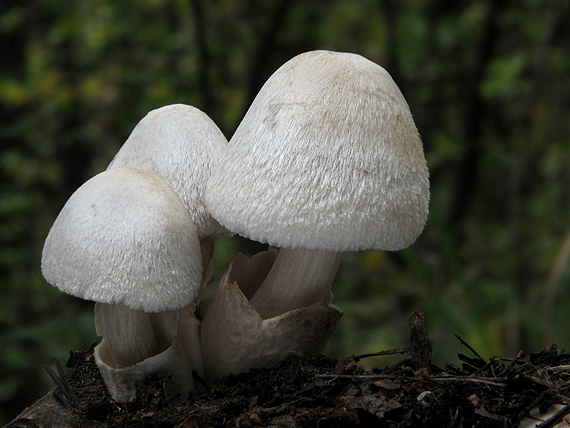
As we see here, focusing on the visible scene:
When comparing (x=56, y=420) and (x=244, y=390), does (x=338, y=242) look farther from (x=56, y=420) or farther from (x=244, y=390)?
(x=56, y=420)

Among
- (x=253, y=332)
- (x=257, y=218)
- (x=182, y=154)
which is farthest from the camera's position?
(x=182, y=154)

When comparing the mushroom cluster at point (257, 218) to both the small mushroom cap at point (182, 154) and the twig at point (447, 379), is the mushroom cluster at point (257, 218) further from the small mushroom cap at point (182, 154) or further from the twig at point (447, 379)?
the twig at point (447, 379)

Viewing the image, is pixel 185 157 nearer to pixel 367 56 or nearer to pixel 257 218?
pixel 257 218

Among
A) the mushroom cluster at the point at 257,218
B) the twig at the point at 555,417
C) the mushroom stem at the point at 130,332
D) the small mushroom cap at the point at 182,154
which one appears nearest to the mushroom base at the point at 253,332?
the mushroom cluster at the point at 257,218

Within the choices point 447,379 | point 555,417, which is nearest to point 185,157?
point 447,379

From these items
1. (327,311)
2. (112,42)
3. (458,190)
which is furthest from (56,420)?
(458,190)
